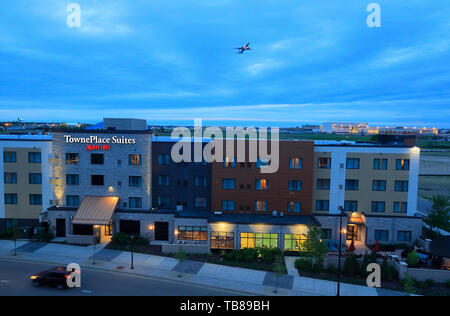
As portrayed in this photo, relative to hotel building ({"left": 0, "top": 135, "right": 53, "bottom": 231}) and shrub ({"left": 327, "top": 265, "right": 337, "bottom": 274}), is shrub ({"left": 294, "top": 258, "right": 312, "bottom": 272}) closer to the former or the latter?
shrub ({"left": 327, "top": 265, "right": 337, "bottom": 274})

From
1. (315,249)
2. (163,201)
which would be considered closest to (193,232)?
(163,201)

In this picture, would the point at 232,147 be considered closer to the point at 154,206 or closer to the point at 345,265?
the point at 154,206

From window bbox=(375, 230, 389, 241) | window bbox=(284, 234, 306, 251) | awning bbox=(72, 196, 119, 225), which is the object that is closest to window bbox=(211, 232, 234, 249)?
window bbox=(284, 234, 306, 251)

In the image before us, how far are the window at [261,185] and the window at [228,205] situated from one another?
12.4 ft

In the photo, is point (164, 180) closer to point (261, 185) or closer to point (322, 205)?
point (261, 185)

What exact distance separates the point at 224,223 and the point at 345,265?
13622 millimetres

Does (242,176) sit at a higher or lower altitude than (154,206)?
higher

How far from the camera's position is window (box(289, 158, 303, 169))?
39.9 metres

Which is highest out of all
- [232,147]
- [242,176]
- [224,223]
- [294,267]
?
[232,147]

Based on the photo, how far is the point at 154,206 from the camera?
42.4 meters

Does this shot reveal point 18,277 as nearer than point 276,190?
Yes

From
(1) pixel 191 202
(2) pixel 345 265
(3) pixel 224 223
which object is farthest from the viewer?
(1) pixel 191 202

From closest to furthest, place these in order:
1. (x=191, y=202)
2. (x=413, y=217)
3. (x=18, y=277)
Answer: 1. (x=18, y=277)
2. (x=413, y=217)
3. (x=191, y=202)

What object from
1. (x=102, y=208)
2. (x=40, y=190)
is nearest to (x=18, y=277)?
(x=102, y=208)
